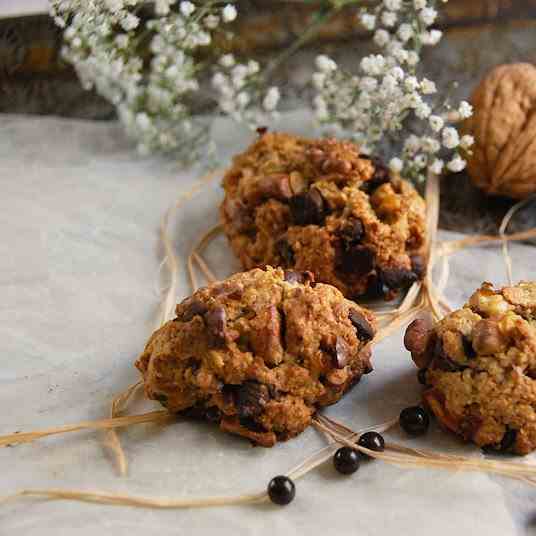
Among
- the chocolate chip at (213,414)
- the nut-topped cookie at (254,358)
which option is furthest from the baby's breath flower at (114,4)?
the chocolate chip at (213,414)

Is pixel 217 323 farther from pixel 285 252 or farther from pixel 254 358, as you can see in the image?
pixel 285 252

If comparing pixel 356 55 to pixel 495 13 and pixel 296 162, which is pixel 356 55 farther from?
pixel 296 162

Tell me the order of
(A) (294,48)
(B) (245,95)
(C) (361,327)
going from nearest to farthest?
(C) (361,327)
(B) (245,95)
(A) (294,48)

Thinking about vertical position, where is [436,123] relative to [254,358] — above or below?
above

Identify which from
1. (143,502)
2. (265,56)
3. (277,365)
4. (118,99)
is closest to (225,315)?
(277,365)

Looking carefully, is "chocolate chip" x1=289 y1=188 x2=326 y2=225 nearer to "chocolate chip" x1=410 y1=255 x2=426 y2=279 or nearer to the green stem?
"chocolate chip" x1=410 y1=255 x2=426 y2=279

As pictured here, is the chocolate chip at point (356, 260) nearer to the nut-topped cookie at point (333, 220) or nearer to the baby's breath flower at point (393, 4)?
the nut-topped cookie at point (333, 220)

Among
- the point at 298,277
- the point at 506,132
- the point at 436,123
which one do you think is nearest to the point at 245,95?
the point at 436,123

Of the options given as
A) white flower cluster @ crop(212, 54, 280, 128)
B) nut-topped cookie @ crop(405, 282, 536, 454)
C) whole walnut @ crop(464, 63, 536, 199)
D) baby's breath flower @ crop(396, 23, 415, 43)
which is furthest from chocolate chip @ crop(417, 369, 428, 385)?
white flower cluster @ crop(212, 54, 280, 128)

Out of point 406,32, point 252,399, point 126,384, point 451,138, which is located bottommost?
point 126,384
